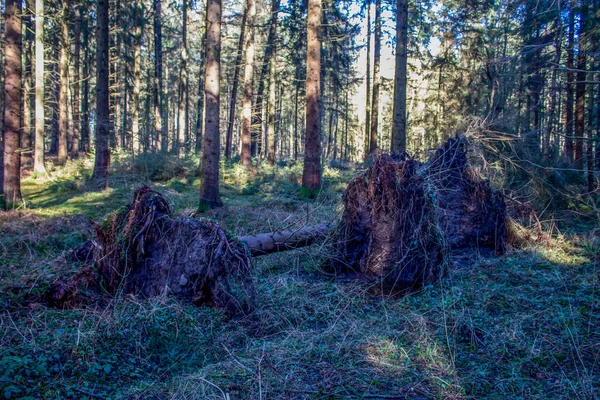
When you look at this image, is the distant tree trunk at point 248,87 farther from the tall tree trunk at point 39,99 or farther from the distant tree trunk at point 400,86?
the distant tree trunk at point 400,86

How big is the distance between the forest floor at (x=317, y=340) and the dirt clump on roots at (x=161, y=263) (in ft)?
0.82

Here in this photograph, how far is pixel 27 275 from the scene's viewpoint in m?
5.51

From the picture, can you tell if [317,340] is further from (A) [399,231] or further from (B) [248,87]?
(B) [248,87]

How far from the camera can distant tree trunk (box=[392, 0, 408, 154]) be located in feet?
41.6

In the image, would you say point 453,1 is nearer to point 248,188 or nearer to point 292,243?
point 248,188

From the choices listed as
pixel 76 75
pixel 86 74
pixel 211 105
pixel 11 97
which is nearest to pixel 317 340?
pixel 211 105

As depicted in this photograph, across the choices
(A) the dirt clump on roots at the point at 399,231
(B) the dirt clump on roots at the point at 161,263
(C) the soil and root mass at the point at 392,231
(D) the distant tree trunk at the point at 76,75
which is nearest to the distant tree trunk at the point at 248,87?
(D) the distant tree trunk at the point at 76,75

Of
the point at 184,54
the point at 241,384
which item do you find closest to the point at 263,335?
the point at 241,384

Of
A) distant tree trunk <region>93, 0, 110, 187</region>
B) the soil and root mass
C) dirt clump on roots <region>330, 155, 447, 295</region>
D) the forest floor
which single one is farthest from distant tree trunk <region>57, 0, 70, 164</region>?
dirt clump on roots <region>330, 155, 447, 295</region>

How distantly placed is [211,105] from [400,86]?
581 centimetres

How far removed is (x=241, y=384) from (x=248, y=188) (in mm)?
13067

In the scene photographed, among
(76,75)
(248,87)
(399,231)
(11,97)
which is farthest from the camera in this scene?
(76,75)

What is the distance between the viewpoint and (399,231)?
5934 mm

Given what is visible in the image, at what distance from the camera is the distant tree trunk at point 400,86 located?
12.7 meters
